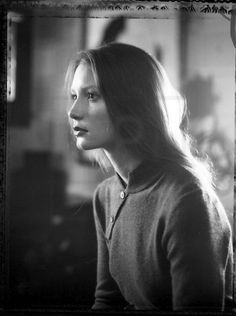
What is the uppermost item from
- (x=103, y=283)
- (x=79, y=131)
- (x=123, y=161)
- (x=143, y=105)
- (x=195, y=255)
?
(x=143, y=105)

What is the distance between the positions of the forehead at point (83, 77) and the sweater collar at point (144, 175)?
18.7 inches

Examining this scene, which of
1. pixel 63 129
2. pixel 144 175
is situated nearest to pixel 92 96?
pixel 63 129

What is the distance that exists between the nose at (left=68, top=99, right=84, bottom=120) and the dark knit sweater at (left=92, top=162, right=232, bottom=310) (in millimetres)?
393

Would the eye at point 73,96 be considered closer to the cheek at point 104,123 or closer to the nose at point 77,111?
the nose at point 77,111

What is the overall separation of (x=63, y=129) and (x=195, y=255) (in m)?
0.89

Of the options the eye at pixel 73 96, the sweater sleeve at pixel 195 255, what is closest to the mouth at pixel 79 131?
the eye at pixel 73 96

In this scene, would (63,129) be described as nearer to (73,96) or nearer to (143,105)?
(73,96)

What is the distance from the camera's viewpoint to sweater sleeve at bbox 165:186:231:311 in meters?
1.77

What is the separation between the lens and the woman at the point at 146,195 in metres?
1.78

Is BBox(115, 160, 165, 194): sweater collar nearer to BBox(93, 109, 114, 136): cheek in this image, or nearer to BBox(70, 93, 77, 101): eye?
BBox(93, 109, 114, 136): cheek

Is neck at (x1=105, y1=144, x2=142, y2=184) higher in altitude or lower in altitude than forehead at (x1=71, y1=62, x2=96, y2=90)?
lower

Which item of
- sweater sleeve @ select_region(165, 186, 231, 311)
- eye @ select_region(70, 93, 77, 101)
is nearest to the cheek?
eye @ select_region(70, 93, 77, 101)

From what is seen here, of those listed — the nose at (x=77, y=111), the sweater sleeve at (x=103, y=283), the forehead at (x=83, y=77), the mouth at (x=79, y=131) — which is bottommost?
the sweater sleeve at (x=103, y=283)

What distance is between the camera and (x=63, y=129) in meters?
1.92
